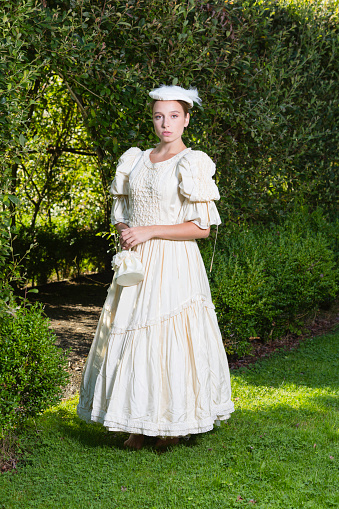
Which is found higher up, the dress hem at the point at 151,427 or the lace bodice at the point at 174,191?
the lace bodice at the point at 174,191

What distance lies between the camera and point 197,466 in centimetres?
296

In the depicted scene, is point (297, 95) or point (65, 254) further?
point (65, 254)

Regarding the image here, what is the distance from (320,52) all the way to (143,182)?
477 cm

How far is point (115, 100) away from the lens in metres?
4.37

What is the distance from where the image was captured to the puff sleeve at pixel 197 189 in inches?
117

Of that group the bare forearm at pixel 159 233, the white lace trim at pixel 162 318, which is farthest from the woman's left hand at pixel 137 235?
the white lace trim at pixel 162 318

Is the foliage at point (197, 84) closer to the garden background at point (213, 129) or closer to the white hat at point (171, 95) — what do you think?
the garden background at point (213, 129)

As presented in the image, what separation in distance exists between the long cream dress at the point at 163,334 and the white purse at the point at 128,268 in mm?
79

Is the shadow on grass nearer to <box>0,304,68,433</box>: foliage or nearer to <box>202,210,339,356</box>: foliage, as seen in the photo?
<box>202,210,339,356</box>: foliage

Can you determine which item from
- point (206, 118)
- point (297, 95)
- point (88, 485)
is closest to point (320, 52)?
point (297, 95)

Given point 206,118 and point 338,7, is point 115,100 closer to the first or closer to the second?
point 206,118

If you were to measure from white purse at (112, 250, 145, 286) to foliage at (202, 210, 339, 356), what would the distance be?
193cm

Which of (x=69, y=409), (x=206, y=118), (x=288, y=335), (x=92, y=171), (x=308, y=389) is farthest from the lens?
(x=92, y=171)

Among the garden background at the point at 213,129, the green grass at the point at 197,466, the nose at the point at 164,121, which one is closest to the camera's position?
the green grass at the point at 197,466
